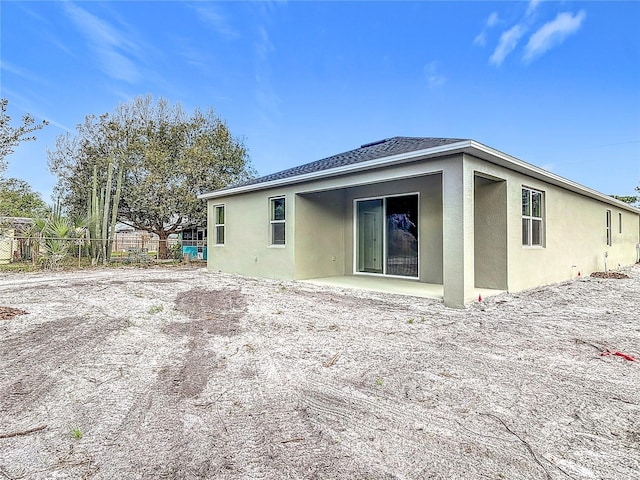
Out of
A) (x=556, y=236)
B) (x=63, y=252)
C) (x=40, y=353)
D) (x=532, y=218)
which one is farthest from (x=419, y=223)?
(x=63, y=252)

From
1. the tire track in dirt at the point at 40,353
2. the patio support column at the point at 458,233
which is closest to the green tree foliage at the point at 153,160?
the tire track in dirt at the point at 40,353

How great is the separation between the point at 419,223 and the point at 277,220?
3.63 meters

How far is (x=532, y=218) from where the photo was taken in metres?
7.57

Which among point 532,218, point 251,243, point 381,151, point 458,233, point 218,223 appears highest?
point 381,151

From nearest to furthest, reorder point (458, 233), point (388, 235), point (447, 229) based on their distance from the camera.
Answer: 1. point (458, 233)
2. point (447, 229)
3. point (388, 235)

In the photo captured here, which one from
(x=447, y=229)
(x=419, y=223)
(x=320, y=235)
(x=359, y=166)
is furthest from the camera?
(x=320, y=235)

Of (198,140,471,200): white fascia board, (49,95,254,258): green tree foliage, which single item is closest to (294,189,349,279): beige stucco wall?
(198,140,471,200): white fascia board

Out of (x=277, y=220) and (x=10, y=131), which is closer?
(x=10, y=131)

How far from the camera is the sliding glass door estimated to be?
8.29m

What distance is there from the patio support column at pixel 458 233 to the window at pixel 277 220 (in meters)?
4.49

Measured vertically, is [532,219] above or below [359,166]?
below

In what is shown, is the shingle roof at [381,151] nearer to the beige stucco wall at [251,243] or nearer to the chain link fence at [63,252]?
A: the beige stucco wall at [251,243]

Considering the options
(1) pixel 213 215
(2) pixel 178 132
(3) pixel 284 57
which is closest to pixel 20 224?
(2) pixel 178 132

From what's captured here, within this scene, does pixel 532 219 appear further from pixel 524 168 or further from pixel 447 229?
pixel 447 229
